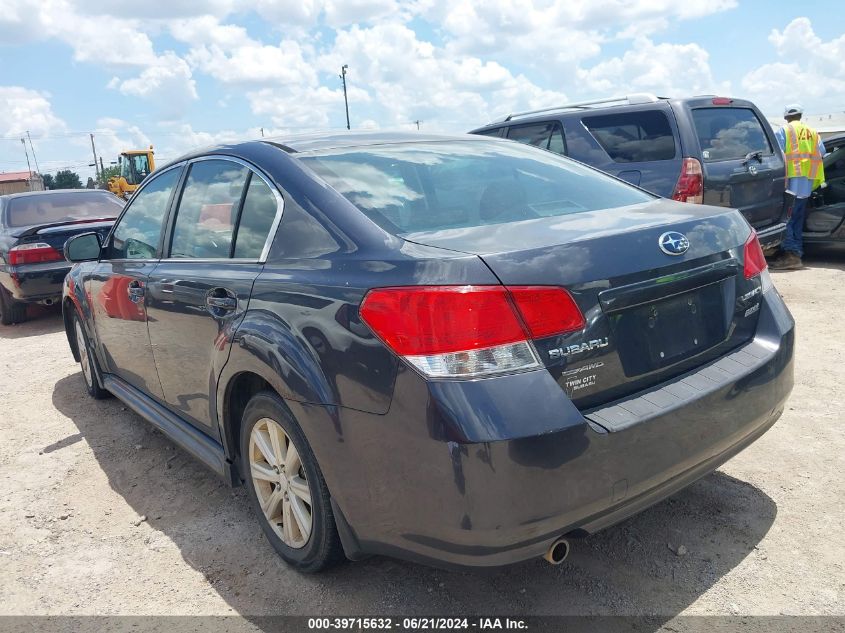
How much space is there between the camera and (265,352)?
98.4 inches

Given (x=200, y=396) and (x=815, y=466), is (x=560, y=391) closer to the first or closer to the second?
(x=200, y=396)

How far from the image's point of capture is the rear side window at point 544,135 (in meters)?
7.37

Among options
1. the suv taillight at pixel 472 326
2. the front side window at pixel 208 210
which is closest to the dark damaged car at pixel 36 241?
the front side window at pixel 208 210

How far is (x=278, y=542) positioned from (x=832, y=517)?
7.48 ft

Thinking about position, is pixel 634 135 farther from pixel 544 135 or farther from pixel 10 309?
pixel 10 309

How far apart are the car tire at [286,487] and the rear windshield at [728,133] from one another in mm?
5459

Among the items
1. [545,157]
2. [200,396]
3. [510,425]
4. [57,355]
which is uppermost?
[545,157]

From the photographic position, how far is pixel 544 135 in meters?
7.50

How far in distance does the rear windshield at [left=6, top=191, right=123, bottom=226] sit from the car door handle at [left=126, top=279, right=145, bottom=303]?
589cm

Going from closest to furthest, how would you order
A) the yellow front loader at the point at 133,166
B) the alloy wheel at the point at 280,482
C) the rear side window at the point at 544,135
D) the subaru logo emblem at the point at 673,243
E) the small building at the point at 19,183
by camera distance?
1. the subaru logo emblem at the point at 673,243
2. the alloy wheel at the point at 280,482
3. the rear side window at the point at 544,135
4. the yellow front loader at the point at 133,166
5. the small building at the point at 19,183

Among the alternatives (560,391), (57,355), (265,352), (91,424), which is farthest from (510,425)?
(57,355)

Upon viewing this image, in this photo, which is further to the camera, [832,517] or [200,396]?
[200,396]

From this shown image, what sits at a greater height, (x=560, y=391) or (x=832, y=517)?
(x=560, y=391)

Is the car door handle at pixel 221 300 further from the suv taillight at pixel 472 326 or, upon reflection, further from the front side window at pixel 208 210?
the suv taillight at pixel 472 326
